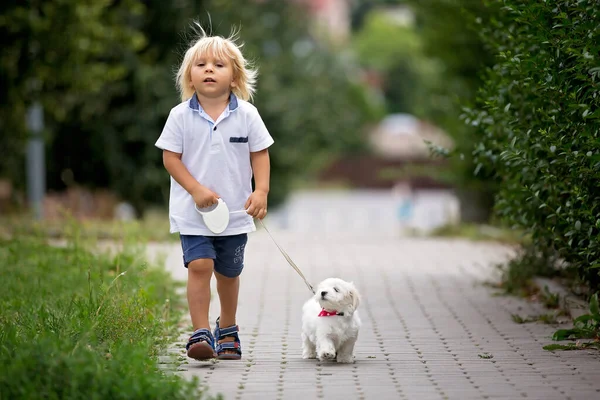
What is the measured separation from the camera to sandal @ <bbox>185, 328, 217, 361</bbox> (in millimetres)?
6812

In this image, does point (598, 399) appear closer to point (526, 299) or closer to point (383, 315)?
point (383, 315)

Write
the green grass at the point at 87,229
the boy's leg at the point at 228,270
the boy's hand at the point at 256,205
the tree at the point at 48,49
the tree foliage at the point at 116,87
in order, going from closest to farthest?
the boy's hand at the point at 256,205 < the boy's leg at the point at 228,270 < the green grass at the point at 87,229 < the tree at the point at 48,49 < the tree foliage at the point at 116,87

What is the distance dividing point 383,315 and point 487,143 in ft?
5.67

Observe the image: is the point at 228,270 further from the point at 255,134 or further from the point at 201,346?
the point at 255,134

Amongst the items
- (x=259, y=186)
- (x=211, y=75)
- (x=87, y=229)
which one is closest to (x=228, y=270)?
(x=259, y=186)

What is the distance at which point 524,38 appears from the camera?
29.4 ft

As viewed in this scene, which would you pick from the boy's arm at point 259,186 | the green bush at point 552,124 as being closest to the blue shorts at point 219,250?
the boy's arm at point 259,186

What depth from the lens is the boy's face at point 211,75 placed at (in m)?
7.12

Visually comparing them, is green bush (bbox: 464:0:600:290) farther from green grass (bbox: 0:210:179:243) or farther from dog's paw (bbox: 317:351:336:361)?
green grass (bbox: 0:210:179:243)

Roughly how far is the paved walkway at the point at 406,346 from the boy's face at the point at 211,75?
1.67 m

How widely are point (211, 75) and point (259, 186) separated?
29.2 inches

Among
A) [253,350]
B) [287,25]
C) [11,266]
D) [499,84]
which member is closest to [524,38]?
[499,84]

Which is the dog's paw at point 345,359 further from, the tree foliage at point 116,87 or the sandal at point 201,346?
the tree foliage at point 116,87

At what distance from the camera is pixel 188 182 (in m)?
6.95
